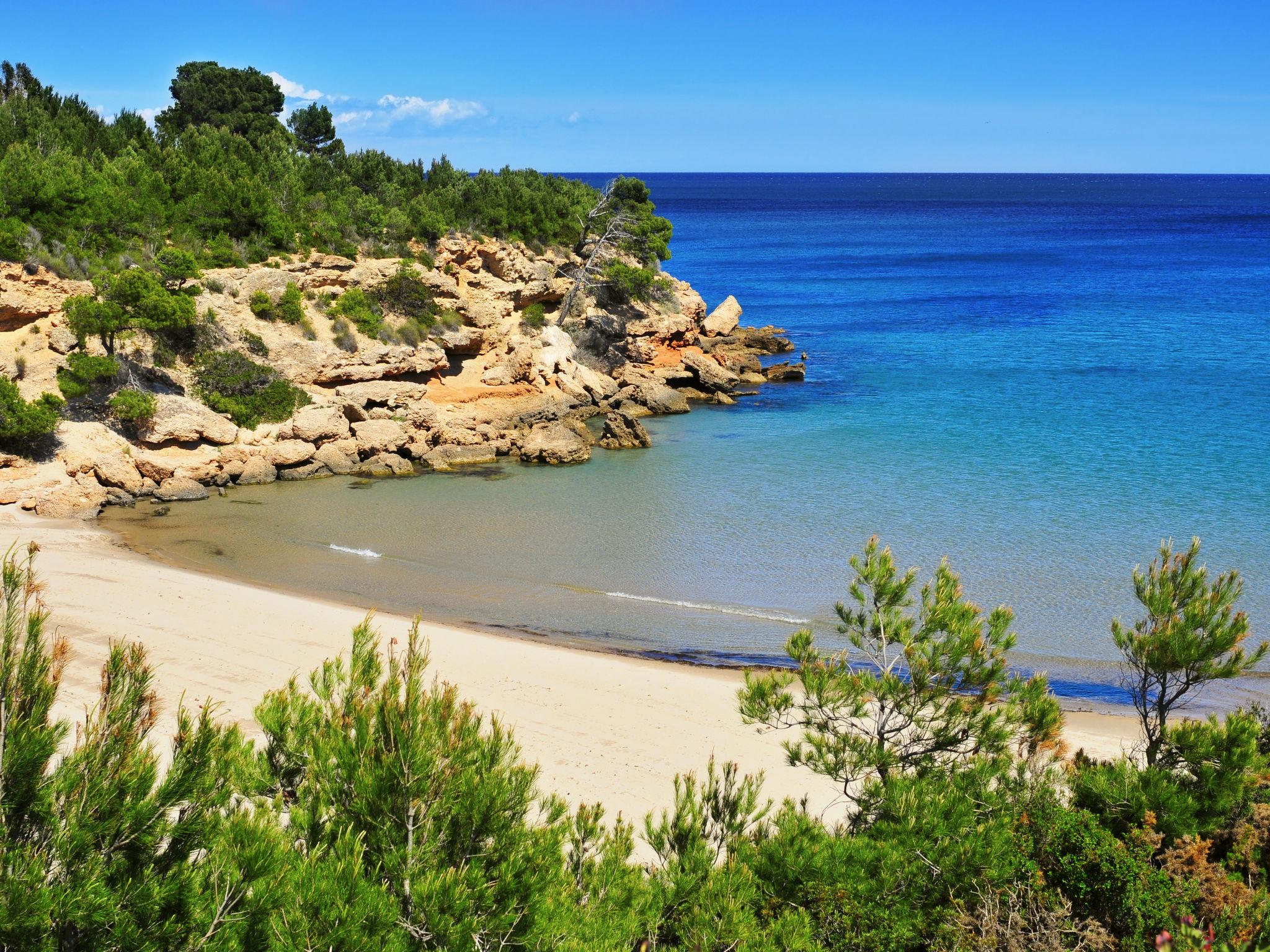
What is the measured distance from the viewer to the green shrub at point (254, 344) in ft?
97.0

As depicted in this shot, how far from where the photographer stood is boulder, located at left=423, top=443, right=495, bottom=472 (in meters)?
28.9

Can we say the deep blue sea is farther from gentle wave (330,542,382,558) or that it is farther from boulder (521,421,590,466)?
boulder (521,421,590,466)

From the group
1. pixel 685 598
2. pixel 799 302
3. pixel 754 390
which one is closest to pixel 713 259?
pixel 799 302

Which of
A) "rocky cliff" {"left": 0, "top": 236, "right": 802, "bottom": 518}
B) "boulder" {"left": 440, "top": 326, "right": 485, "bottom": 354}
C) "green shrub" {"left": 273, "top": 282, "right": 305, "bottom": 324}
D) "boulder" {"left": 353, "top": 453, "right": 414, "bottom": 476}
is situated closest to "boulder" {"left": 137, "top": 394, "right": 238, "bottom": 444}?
"rocky cliff" {"left": 0, "top": 236, "right": 802, "bottom": 518}

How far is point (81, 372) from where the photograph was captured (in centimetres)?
2542

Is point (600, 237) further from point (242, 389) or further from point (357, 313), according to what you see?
point (242, 389)

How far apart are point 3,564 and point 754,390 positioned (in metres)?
35.8

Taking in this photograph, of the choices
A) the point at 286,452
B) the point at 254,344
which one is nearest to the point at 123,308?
the point at 254,344

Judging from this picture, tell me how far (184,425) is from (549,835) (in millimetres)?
23351

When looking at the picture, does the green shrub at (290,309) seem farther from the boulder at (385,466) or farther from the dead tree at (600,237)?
the dead tree at (600,237)

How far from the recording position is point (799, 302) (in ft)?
201

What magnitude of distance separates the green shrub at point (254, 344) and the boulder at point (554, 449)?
816 cm

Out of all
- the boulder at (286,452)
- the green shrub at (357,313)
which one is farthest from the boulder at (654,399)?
the boulder at (286,452)

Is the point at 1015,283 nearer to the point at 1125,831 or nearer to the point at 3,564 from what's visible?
the point at 1125,831
